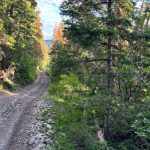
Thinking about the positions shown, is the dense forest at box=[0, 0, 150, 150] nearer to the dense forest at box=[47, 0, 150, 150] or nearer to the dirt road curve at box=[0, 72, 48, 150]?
the dense forest at box=[47, 0, 150, 150]

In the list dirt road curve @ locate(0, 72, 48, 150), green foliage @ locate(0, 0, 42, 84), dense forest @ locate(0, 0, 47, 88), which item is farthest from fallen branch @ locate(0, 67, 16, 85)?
dirt road curve @ locate(0, 72, 48, 150)

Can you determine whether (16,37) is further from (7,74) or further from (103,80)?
(103,80)

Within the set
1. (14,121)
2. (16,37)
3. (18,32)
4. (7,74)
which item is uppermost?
(18,32)

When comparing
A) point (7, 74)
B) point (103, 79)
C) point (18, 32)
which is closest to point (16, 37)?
point (18, 32)

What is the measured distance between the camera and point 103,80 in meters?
16.2

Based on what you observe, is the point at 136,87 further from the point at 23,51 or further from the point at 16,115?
the point at 23,51

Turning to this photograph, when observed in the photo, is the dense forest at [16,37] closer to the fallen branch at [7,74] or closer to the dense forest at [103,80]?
the fallen branch at [7,74]

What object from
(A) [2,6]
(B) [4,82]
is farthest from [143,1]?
(B) [4,82]

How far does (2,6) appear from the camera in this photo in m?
32.8

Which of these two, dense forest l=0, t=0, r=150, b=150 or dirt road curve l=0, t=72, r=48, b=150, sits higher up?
dense forest l=0, t=0, r=150, b=150

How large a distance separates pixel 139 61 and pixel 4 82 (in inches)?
991

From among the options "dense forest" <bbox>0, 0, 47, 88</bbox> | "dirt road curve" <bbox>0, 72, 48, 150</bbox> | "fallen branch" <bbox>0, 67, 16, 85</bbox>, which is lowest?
"dirt road curve" <bbox>0, 72, 48, 150</bbox>

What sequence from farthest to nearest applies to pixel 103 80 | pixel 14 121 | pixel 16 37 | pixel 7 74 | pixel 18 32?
pixel 16 37
pixel 18 32
pixel 7 74
pixel 14 121
pixel 103 80

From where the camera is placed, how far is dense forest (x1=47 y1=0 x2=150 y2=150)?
13.7 m
